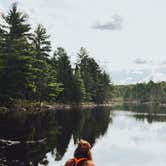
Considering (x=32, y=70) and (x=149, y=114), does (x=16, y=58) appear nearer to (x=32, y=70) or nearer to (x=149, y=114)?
(x=32, y=70)

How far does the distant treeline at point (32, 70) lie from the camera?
52.7m

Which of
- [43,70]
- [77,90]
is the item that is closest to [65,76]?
[77,90]

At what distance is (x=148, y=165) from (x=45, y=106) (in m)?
51.5

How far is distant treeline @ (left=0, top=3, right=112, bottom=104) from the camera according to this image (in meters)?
52.7

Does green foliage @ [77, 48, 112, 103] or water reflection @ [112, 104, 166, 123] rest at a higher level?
green foliage @ [77, 48, 112, 103]

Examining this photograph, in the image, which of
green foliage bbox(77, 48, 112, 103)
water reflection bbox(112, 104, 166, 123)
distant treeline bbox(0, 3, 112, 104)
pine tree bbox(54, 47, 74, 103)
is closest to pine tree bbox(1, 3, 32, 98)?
distant treeline bbox(0, 3, 112, 104)

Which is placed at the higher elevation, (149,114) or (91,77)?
(91,77)

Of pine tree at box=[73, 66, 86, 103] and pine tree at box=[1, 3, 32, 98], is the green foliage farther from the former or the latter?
pine tree at box=[1, 3, 32, 98]

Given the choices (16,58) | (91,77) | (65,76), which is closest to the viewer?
(16,58)

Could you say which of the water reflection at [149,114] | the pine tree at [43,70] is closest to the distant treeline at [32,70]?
the pine tree at [43,70]

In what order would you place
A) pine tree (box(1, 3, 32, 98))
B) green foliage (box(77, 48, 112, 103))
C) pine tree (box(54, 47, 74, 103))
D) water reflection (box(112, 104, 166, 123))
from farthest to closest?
green foliage (box(77, 48, 112, 103))
pine tree (box(54, 47, 74, 103))
water reflection (box(112, 104, 166, 123))
pine tree (box(1, 3, 32, 98))

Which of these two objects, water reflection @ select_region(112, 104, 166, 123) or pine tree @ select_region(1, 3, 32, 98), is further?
water reflection @ select_region(112, 104, 166, 123)

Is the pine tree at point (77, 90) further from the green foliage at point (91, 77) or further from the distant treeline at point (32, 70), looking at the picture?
the green foliage at point (91, 77)

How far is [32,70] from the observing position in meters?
56.1
